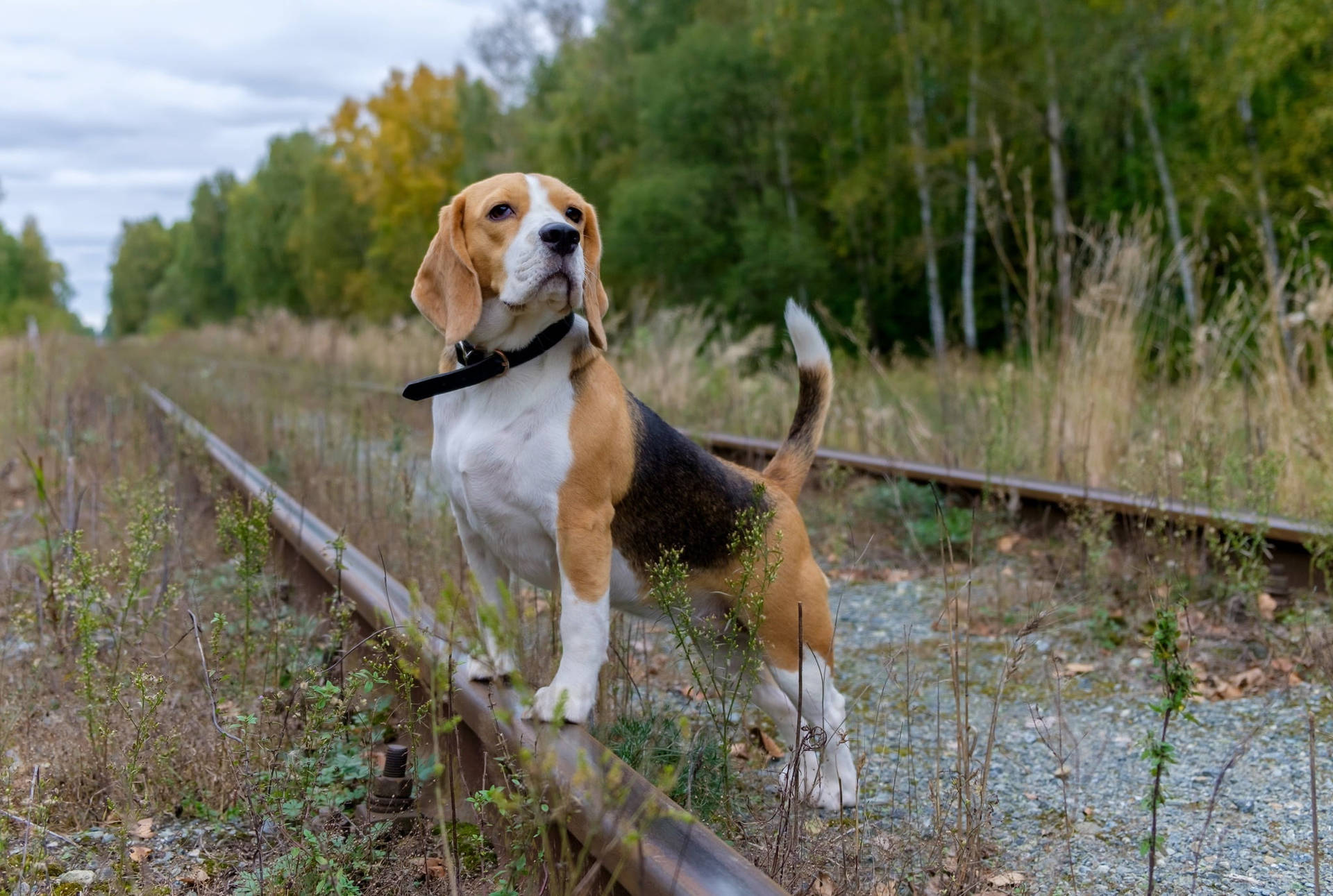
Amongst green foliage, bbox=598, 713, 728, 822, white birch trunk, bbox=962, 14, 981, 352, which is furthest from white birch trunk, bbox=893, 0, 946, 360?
green foliage, bbox=598, 713, 728, 822

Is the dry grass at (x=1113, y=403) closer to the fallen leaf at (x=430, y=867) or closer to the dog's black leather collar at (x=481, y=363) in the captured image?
the dog's black leather collar at (x=481, y=363)

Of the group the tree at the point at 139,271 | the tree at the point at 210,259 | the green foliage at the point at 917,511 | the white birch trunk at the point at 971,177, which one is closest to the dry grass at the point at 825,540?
the green foliage at the point at 917,511

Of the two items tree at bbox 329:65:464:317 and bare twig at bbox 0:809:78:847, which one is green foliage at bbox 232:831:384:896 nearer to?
bare twig at bbox 0:809:78:847

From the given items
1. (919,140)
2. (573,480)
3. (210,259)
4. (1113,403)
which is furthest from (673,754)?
(210,259)

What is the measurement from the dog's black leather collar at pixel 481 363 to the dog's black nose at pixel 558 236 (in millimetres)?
199

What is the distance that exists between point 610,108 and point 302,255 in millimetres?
27454

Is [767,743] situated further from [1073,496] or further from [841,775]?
[1073,496]

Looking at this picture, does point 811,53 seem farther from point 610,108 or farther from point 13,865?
point 13,865

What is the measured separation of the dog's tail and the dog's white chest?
84cm

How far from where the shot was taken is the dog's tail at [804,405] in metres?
3.15

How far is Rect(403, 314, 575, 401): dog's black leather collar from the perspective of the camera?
2.62 m

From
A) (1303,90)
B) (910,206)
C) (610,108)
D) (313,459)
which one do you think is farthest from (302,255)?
(313,459)

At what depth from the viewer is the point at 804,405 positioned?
330 cm

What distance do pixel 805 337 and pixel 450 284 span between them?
109 centimetres
